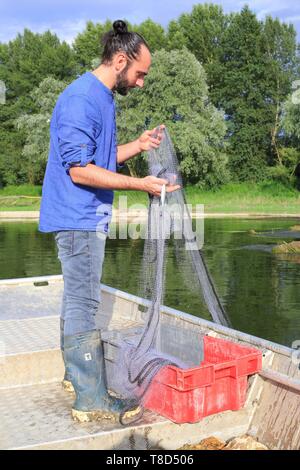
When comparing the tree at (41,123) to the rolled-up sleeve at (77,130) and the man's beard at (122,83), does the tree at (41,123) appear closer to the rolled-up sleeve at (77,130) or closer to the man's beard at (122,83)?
the man's beard at (122,83)

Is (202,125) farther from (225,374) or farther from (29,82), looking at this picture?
(225,374)

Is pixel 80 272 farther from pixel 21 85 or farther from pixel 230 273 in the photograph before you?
pixel 21 85

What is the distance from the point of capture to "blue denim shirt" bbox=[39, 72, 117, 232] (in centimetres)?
296

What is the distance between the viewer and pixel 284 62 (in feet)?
159

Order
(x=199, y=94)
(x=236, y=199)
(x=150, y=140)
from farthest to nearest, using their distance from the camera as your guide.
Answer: (x=236, y=199), (x=199, y=94), (x=150, y=140)

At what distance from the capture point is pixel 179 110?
35.2 meters

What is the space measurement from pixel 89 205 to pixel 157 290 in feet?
2.45

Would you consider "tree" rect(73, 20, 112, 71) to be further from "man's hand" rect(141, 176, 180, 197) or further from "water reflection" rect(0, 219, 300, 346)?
"man's hand" rect(141, 176, 180, 197)

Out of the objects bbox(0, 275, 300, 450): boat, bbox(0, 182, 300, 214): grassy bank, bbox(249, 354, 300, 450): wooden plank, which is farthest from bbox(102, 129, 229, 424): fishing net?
bbox(0, 182, 300, 214): grassy bank

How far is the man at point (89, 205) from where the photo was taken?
3074 millimetres

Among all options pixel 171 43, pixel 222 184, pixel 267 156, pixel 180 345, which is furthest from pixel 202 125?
pixel 180 345

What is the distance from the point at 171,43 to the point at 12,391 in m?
48.2

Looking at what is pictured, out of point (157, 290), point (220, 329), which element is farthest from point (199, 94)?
point (157, 290)
